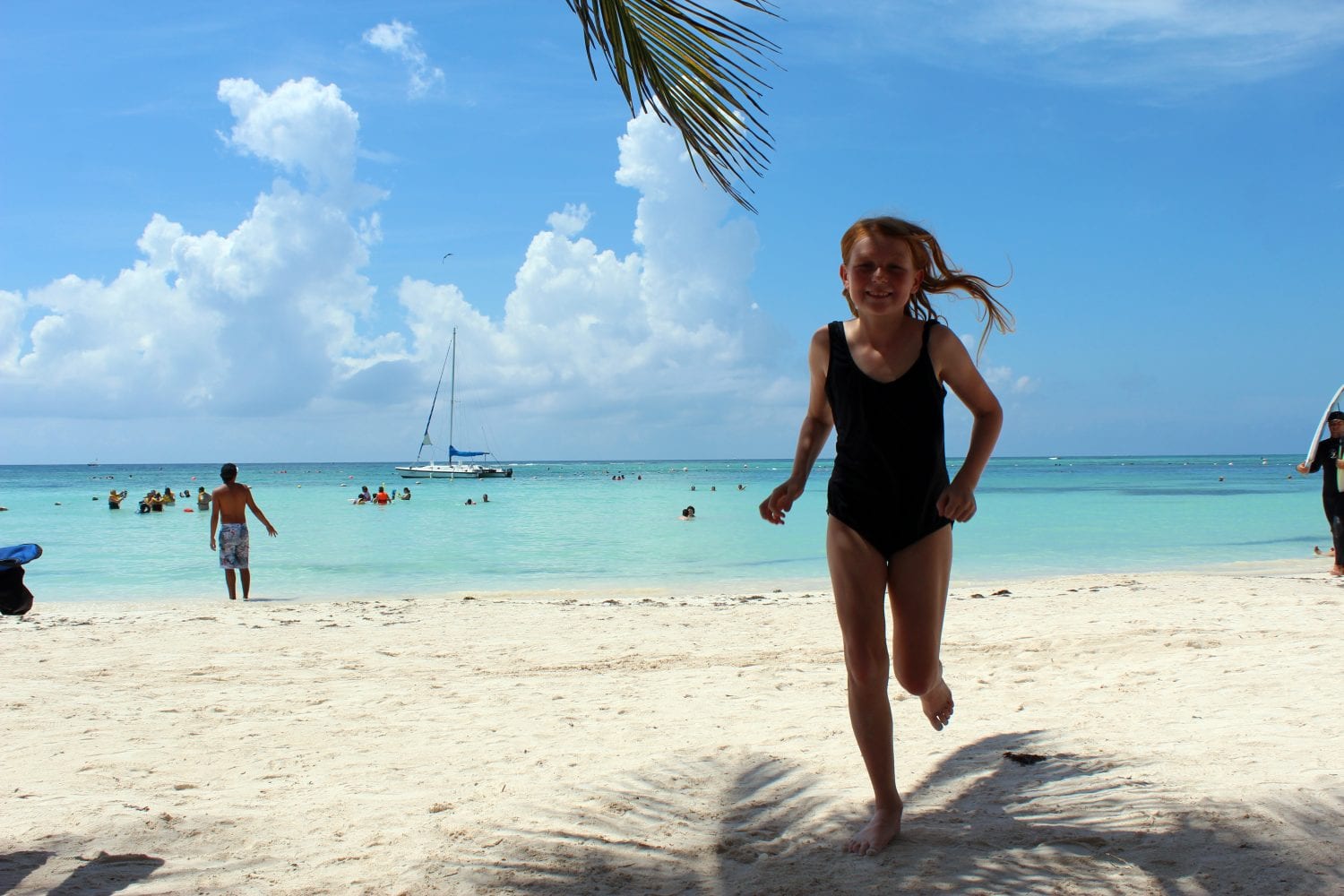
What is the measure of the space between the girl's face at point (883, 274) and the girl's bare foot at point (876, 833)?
59.7 inches

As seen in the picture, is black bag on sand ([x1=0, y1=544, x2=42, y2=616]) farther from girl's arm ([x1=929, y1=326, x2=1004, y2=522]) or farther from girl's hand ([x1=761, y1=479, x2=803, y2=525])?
girl's arm ([x1=929, y1=326, x2=1004, y2=522])

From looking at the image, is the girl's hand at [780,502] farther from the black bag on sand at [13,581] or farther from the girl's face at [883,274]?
the black bag on sand at [13,581]

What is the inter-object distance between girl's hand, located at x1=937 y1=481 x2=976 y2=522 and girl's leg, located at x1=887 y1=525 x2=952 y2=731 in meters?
0.12

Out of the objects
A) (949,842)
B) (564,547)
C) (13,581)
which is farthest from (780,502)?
(564,547)

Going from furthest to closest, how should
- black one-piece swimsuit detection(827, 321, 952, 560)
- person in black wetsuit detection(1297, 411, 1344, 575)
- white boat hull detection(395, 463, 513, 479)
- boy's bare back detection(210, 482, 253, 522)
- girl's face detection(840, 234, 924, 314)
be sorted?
white boat hull detection(395, 463, 513, 479), boy's bare back detection(210, 482, 253, 522), person in black wetsuit detection(1297, 411, 1344, 575), girl's face detection(840, 234, 924, 314), black one-piece swimsuit detection(827, 321, 952, 560)

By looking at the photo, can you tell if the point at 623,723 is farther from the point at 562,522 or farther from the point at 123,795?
the point at 562,522

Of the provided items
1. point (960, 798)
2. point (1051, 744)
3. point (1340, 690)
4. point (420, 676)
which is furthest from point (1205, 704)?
point (420, 676)

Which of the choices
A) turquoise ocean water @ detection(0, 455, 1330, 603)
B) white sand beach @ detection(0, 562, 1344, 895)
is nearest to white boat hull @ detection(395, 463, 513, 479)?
turquoise ocean water @ detection(0, 455, 1330, 603)

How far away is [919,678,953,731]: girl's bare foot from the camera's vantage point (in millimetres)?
3209

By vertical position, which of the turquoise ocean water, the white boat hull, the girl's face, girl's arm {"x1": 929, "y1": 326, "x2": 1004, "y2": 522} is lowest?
the turquoise ocean water

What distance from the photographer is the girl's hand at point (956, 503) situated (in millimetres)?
2609

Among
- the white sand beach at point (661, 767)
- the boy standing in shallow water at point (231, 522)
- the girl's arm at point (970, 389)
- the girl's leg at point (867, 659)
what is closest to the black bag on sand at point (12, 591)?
the white sand beach at point (661, 767)

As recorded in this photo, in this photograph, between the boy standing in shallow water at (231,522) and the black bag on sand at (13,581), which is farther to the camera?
the boy standing in shallow water at (231,522)

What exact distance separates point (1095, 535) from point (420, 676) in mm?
19220
